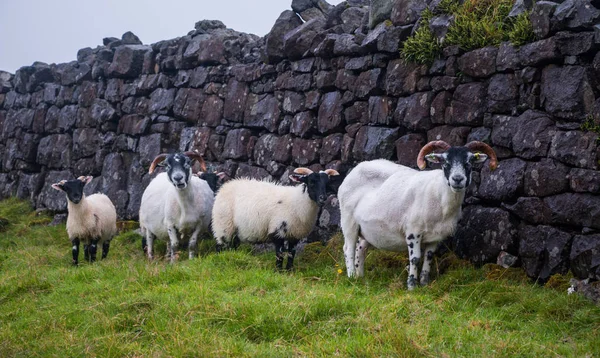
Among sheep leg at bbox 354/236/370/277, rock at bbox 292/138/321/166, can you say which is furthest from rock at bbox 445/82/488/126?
rock at bbox 292/138/321/166

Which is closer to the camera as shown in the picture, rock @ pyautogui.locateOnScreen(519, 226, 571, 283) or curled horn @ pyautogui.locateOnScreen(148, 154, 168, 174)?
rock @ pyautogui.locateOnScreen(519, 226, 571, 283)

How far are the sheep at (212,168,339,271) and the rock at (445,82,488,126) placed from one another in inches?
80.3

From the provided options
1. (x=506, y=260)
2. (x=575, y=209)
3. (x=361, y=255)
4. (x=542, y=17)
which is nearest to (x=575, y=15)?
(x=542, y=17)

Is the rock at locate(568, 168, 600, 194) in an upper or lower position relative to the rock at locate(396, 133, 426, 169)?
lower

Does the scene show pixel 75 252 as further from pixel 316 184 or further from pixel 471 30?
pixel 471 30

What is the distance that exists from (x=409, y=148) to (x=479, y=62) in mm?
1705

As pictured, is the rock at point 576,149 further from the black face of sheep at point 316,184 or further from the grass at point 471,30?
the black face of sheep at point 316,184

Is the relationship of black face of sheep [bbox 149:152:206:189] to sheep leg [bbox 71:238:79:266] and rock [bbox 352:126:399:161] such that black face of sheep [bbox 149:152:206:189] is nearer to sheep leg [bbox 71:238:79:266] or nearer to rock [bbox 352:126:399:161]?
Answer: sheep leg [bbox 71:238:79:266]

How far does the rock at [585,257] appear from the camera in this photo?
7.41 metres

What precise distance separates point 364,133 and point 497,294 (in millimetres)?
4134

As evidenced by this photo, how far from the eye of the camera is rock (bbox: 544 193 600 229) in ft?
24.5

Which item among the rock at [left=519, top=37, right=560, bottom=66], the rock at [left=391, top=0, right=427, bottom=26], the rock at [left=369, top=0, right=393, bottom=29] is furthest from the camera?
the rock at [left=369, top=0, right=393, bottom=29]

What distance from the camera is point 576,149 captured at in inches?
306

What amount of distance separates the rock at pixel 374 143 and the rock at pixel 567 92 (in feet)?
8.92
